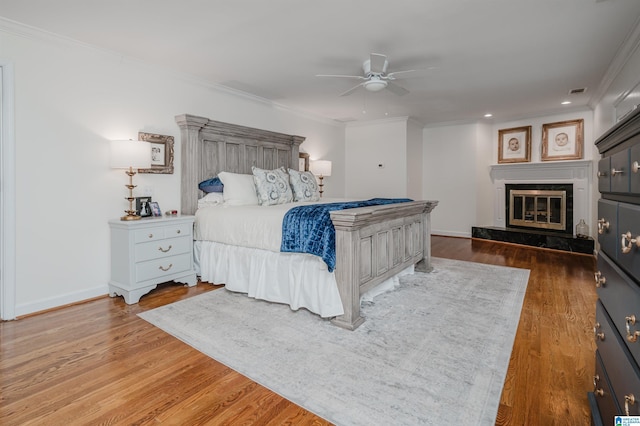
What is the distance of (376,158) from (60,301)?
18.2ft

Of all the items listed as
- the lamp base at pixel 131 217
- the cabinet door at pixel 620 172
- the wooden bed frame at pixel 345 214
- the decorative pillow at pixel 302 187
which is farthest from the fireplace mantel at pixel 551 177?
the lamp base at pixel 131 217

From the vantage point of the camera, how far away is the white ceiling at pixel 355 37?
98.6 inches

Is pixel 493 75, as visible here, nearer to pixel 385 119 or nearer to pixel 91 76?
pixel 385 119

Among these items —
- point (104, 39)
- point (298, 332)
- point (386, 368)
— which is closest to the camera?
point (386, 368)

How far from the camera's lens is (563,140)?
593 centimetres

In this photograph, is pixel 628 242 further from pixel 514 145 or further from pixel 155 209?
pixel 514 145

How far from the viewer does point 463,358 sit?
2.06 m

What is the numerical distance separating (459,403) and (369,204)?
6.44 ft

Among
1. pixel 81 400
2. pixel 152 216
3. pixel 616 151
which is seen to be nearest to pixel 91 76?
pixel 152 216

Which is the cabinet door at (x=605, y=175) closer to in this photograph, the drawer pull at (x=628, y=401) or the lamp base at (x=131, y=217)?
the drawer pull at (x=628, y=401)

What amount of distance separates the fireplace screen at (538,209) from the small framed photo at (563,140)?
67cm

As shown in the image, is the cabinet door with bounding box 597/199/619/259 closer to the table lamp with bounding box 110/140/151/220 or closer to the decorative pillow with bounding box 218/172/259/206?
the decorative pillow with bounding box 218/172/259/206

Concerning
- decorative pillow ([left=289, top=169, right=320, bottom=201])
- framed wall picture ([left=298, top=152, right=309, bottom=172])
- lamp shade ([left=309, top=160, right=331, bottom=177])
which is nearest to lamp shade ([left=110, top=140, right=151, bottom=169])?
decorative pillow ([left=289, top=169, right=320, bottom=201])

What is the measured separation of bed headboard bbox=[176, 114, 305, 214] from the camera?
3.96 meters
